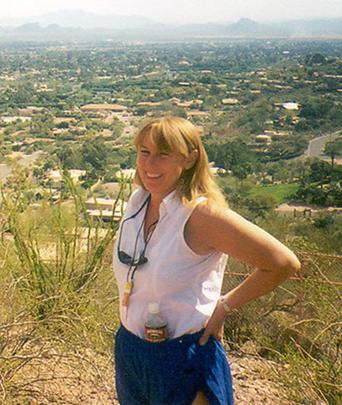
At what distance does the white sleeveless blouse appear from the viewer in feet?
5.57

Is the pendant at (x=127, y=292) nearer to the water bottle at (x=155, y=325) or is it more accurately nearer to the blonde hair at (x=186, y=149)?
the water bottle at (x=155, y=325)

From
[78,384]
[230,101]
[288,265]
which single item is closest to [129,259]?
[288,265]

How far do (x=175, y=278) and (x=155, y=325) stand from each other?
0.49 ft

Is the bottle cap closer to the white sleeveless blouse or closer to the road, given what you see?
→ the white sleeveless blouse

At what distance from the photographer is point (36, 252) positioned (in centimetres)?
376

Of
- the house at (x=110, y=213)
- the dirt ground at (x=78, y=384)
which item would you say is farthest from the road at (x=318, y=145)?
the dirt ground at (x=78, y=384)

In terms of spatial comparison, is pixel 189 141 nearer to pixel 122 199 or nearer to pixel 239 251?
pixel 239 251

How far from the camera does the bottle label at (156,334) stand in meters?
1.71

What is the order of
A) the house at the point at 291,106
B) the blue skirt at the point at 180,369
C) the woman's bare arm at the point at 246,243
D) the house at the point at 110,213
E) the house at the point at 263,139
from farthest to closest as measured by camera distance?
the house at the point at 291,106 < the house at the point at 263,139 < the house at the point at 110,213 < the blue skirt at the point at 180,369 < the woman's bare arm at the point at 246,243

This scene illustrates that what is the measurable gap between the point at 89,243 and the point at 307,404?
6.06ft

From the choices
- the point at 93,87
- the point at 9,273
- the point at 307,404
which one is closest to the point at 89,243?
the point at 9,273

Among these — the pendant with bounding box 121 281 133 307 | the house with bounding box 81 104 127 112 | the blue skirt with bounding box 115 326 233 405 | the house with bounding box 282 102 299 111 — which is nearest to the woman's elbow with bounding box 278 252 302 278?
the blue skirt with bounding box 115 326 233 405

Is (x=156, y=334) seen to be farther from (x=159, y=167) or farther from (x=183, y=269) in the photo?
(x=159, y=167)

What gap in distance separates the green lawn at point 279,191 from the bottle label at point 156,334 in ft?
43.0
